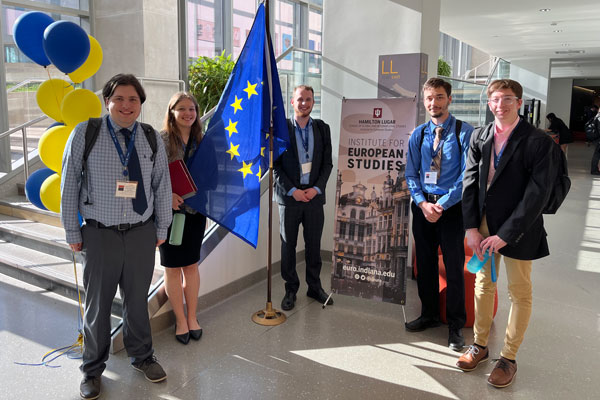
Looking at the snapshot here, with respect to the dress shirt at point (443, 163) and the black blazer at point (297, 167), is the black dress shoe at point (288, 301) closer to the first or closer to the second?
the black blazer at point (297, 167)

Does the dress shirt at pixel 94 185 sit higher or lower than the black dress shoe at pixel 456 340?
higher

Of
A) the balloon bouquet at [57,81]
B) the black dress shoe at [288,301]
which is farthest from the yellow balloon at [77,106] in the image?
the black dress shoe at [288,301]

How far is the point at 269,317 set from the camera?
11.4 feet

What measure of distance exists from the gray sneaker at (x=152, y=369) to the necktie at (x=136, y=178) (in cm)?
88

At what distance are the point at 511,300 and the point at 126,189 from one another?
2.17m

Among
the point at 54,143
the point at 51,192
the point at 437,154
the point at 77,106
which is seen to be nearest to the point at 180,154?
the point at 77,106

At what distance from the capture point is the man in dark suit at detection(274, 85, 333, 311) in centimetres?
360

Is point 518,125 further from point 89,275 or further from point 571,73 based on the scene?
point 571,73

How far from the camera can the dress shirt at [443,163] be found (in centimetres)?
297

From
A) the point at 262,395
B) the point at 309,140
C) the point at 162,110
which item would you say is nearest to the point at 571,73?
the point at 162,110

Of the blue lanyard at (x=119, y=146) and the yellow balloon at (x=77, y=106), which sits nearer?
the blue lanyard at (x=119, y=146)

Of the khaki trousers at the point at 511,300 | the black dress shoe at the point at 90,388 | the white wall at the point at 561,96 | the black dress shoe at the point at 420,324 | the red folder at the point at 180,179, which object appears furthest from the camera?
the white wall at the point at 561,96

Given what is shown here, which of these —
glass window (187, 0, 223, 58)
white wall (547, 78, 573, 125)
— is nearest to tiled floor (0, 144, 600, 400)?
glass window (187, 0, 223, 58)

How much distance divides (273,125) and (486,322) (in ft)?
6.10
